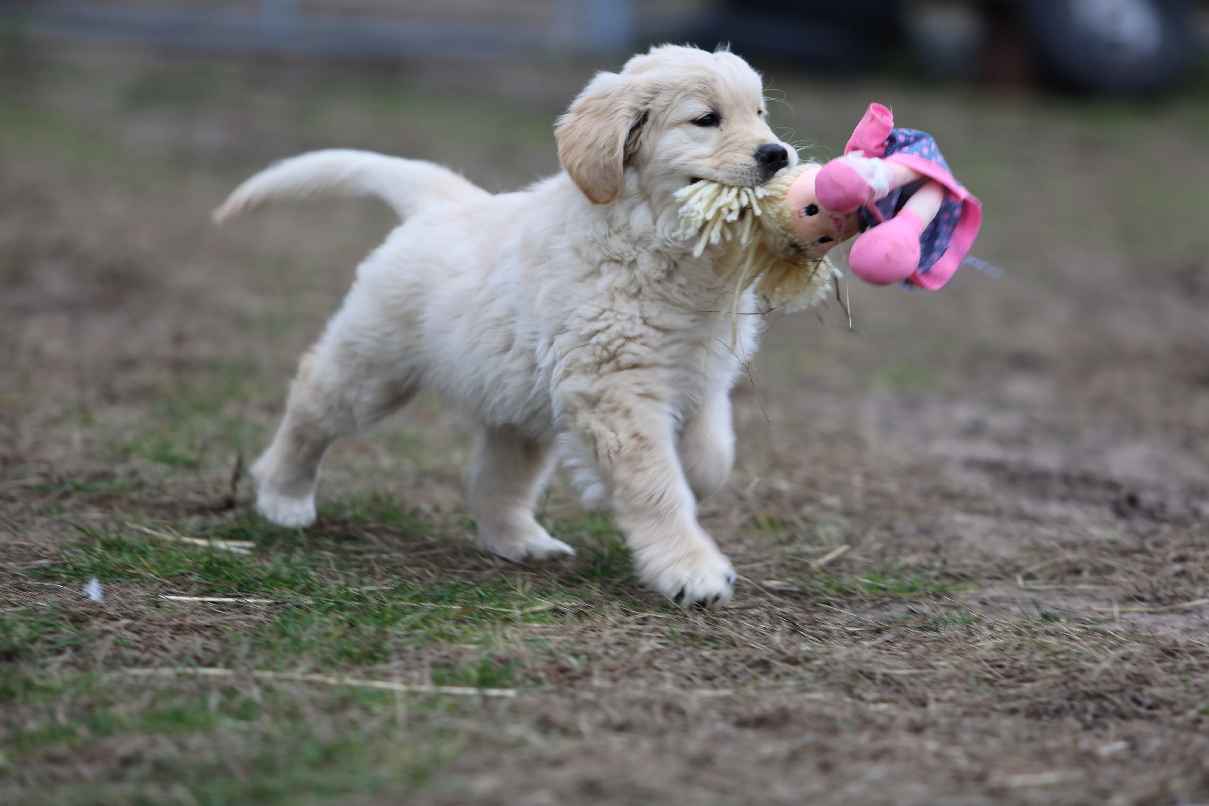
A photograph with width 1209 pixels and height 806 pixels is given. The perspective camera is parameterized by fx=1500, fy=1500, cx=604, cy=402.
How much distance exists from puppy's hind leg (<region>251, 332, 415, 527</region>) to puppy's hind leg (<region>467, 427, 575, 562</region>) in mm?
288

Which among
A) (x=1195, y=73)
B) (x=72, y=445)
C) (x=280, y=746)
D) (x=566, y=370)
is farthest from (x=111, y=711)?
(x=1195, y=73)

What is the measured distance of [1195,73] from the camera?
47.7 feet

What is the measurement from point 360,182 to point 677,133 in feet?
3.79

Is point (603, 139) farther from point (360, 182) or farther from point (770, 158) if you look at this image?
point (360, 182)

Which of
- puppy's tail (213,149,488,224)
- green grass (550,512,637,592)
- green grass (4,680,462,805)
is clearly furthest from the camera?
puppy's tail (213,149,488,224)

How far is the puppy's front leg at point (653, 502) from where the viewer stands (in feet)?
11.5

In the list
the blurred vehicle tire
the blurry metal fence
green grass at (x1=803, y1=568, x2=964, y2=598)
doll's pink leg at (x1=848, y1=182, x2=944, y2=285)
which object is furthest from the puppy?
the blurred vehicle tire

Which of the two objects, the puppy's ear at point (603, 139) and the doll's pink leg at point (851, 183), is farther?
the puppy's ear at point (603, 139)

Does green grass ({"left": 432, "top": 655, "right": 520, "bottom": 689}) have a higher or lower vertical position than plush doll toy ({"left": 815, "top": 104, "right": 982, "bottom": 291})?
lower

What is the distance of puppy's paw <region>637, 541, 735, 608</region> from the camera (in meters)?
3.51

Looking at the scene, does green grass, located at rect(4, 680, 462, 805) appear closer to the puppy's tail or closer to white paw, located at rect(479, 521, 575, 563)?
white paw, located at rect(479, 521, 575, 563)

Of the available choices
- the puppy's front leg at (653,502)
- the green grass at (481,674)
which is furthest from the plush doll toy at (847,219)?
the green grass at (481,674)

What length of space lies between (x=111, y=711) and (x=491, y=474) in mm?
1580

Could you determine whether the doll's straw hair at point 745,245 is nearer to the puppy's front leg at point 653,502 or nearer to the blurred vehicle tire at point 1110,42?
the puppy's front leg at point 653,502
